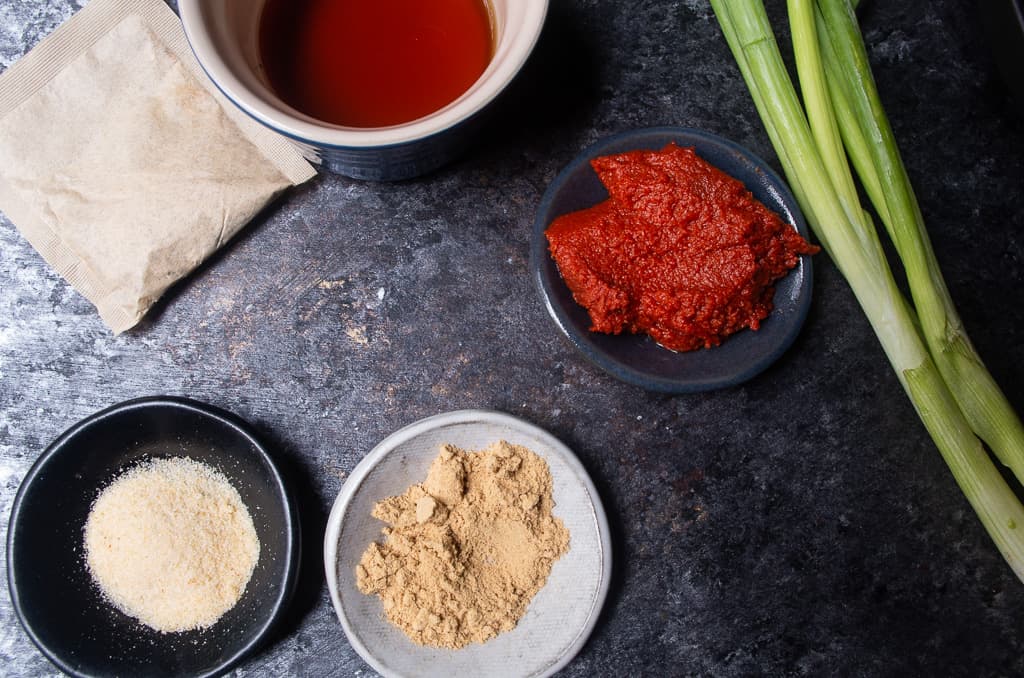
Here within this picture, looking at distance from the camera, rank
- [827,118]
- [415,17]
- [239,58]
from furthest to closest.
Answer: [827,118]
[415,17]
[239,58]

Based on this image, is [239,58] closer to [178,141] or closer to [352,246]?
[178,141]

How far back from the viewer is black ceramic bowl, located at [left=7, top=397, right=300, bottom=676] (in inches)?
58.5

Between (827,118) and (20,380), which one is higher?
(20,380)

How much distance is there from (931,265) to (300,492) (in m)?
1.46

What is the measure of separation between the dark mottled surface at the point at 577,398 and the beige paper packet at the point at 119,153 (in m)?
0.11

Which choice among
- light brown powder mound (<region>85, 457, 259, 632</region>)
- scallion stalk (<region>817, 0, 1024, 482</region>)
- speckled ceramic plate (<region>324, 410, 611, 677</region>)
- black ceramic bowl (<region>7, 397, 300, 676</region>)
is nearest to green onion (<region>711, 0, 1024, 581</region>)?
scallion stalk (<region>817, 0, 1024, 482</region>)

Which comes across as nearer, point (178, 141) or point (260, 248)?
point (178, 141)

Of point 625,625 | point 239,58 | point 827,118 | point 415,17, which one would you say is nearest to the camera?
point 239,58

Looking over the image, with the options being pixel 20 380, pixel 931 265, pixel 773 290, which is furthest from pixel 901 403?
pixel 20 380

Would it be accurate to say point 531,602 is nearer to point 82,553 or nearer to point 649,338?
point 649,338

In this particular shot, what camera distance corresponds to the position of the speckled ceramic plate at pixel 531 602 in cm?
153

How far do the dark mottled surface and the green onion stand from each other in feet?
0.46

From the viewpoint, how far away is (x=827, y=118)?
1.57m

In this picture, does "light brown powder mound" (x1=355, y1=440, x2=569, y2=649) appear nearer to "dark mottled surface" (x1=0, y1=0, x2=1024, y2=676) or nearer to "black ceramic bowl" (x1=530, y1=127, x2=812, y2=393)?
"dark mottled surface" (x1=0, y1=0, x2=1024, y2=676)
